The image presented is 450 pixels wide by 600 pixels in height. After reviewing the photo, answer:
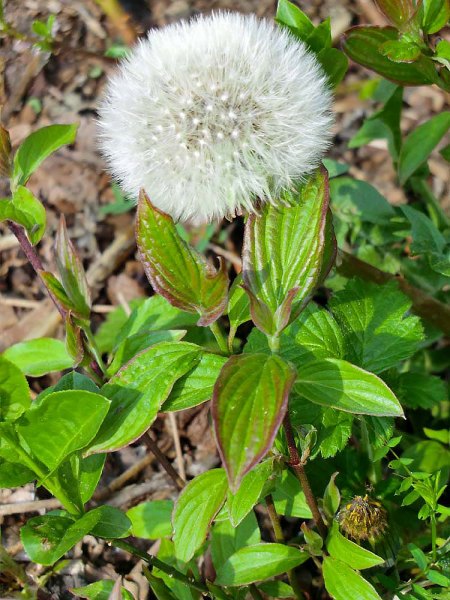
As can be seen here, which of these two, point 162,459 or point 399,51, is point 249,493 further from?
point 399,51

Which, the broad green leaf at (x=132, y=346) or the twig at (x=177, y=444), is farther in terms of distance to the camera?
the twig at (x=177, y=444)

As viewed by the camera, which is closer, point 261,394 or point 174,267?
point 261,394

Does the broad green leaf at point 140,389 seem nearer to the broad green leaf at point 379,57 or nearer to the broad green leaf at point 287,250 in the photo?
the broad green leaf at point 287,250

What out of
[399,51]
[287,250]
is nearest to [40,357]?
[287,250]

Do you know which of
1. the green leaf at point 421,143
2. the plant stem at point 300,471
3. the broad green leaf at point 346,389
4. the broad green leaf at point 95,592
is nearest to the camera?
the broad green leaf at point 346,389

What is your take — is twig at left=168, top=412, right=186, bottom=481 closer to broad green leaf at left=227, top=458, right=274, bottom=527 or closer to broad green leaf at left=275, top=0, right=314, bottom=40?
broad green leaf at left=227, top=458, right=274, bottom=527

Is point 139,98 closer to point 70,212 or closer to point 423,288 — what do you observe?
point 423,288

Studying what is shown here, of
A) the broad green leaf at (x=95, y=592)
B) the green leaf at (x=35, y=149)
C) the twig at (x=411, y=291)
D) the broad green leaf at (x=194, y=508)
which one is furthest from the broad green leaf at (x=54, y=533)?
the twig at (x=411, y=291)

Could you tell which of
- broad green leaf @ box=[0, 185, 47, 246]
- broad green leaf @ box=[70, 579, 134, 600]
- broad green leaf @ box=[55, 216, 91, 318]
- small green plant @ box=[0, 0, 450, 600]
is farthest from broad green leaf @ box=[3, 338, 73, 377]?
broad green leaf @ box=[70, 579, 134, 600]
